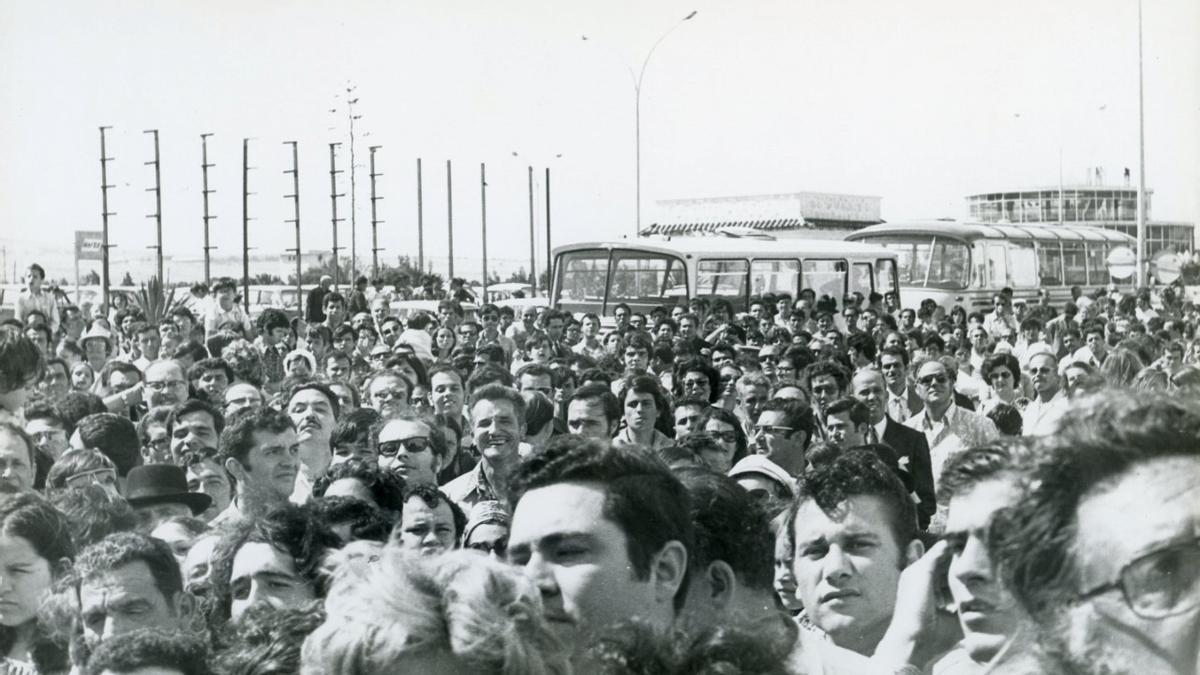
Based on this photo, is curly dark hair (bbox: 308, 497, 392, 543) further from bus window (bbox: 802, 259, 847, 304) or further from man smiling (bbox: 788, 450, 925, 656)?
bus window (bbox: 802, 259, 847, 304)

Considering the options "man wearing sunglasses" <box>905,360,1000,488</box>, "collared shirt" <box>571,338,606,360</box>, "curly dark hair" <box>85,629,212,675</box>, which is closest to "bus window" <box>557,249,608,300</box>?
"collared shirt" <box>571,338,606,360</box>

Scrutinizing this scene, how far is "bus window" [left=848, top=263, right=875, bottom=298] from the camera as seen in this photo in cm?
1986

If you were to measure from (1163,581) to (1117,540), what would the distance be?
0.31 ft

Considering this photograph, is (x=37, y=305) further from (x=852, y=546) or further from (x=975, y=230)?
(x=975, y=230)

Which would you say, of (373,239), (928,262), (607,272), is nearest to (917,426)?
(607,272)

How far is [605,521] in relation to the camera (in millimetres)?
2916

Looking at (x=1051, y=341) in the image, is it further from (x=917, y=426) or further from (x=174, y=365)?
(x=174, y=365)

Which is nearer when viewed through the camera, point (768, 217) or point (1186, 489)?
point (1186, 489)

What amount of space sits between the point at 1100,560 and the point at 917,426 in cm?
492

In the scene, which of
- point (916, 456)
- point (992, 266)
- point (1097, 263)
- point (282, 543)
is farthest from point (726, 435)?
point (1097, 263)

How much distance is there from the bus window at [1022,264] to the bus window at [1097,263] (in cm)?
163

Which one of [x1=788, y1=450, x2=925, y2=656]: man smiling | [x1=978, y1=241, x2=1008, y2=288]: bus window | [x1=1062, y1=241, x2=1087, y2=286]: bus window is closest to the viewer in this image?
[x1=788, y1=450, x2=925, y2=656]: man smiling

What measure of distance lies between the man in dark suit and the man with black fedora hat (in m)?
2.71

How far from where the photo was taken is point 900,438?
6.36m
